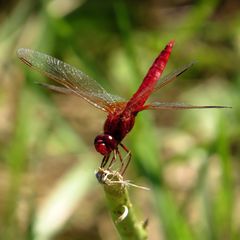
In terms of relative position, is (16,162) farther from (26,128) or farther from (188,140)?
(188,140)

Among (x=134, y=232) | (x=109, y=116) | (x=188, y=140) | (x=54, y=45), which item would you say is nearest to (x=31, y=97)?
(x=54, y=45)

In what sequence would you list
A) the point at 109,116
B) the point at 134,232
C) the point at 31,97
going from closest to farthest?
the point at 134,232, the point at 109,116, the point at 31,97

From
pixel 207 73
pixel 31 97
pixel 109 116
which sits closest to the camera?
pixel 109 116

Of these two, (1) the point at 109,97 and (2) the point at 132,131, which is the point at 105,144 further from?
(2) the point at 132,131

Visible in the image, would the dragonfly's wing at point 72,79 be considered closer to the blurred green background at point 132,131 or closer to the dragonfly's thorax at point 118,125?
the dragonfly's thorax at point 118,125

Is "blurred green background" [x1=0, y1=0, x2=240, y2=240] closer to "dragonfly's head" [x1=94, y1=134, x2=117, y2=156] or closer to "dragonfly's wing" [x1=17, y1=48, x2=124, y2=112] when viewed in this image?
"dragonfly's wing" [x1=17, y1=48, x2=124, y2=112]

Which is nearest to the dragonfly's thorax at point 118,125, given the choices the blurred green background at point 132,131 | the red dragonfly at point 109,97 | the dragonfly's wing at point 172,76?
the red dragonfly at point 109,97

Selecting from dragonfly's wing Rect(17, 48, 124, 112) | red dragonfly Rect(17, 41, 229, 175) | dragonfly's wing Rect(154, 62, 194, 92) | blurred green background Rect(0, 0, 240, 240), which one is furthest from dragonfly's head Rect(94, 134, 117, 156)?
blurred green background Rect(0, 0, 240, 240)
